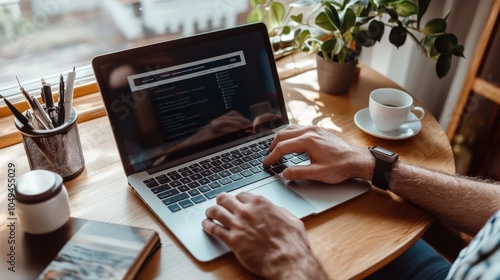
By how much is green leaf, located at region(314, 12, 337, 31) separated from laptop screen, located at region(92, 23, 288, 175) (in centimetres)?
21

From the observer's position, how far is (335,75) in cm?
121

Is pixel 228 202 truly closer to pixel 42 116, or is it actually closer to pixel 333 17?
pixel 42 116

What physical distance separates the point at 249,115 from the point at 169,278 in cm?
44

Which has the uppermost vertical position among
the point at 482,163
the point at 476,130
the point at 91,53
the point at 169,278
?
the point at 91,53

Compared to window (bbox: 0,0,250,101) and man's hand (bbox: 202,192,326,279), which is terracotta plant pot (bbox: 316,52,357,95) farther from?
man's hand (bbox: 202,192,326,279)

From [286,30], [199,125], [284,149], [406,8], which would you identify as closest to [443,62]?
[406,8]

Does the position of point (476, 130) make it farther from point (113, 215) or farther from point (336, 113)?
point (113, 215)

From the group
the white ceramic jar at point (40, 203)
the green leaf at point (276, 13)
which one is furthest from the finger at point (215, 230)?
the green leaf at point (276, 13)

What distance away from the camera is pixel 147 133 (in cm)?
88

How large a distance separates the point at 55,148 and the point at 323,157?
1.72ft

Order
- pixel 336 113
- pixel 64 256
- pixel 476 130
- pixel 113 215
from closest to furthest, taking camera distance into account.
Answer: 1. pixel 64 256
2. pixel 113 215
3. pixel 336 113
4. pixel 476 130

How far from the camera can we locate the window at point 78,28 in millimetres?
1100

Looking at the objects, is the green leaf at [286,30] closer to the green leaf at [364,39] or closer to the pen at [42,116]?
the green leaf at [364,39]

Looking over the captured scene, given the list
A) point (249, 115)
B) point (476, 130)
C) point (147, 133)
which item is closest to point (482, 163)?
point (476, 130)
